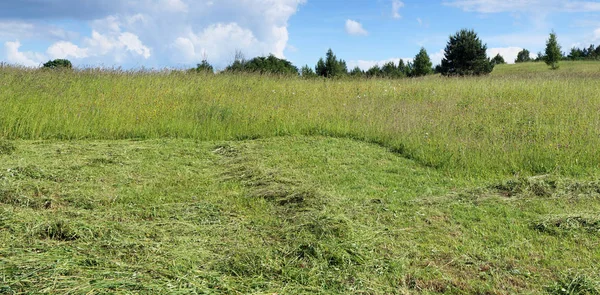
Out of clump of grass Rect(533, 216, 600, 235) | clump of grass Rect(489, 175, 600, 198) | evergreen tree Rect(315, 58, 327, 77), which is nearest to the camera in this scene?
clump of grass Rect(533, 216, 600, 235)

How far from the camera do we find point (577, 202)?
4.32m

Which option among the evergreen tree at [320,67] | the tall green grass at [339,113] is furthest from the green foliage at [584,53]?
the tall green grass at [339,113]

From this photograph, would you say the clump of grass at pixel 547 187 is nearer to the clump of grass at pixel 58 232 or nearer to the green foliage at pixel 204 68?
the clump of grass at pixel 58 232

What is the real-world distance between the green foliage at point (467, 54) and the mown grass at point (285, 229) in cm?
3145

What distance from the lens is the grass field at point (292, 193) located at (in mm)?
2732

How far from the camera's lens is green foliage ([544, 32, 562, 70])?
101 feet

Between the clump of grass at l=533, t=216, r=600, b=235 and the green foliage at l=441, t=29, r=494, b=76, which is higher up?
Result: the green foliage at l=441, t=29, r=494, b=76

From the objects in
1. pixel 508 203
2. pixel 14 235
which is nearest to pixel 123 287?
pixel 14 235

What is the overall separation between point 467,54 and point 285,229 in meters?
35.0

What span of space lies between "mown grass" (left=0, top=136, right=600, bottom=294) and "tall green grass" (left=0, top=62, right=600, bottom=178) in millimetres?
1025

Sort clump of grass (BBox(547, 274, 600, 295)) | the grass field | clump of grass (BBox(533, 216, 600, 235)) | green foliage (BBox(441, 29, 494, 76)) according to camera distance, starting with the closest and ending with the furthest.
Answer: clump of grass (BBox(547, 274, 600, 295)) → the grass field → clump of grass (BBox(533, 216, 600, 235)) → green foliage (BBox(441, 29, 494, 76))

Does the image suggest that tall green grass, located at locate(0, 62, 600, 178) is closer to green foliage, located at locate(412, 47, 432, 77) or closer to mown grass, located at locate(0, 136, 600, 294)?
mown grass, located at locate(0, 136, 600, 294)

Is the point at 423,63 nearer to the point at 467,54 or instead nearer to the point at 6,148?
the point at 467,54

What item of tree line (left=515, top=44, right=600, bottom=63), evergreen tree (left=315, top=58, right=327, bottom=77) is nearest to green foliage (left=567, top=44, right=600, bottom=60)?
tree line (left=515, top=44, right=600, bottom=63)
